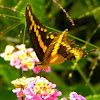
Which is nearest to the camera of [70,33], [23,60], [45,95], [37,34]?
[45,95]

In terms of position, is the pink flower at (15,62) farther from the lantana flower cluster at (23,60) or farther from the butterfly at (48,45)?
the butterfly at (48,45)

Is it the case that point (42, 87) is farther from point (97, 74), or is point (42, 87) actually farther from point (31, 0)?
point (97, 74)

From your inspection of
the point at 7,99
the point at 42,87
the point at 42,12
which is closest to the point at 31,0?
the point at 42,12

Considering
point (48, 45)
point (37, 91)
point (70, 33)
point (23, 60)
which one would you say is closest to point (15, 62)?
point (23, 60)

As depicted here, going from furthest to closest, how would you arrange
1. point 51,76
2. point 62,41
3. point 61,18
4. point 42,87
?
point 61,18 → point 51,76 → point 62,41 → point 42,87

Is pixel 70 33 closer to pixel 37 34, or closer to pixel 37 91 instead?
pixel 37 34

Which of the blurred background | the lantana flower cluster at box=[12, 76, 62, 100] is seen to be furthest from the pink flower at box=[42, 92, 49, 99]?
the blurred background

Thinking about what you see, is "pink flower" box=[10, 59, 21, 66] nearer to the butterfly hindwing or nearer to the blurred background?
the butterfly hindwing

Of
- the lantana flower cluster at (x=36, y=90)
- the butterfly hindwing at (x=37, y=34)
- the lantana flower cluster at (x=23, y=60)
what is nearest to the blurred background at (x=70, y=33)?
the lantana flower cluster at (x=23, y=60)
